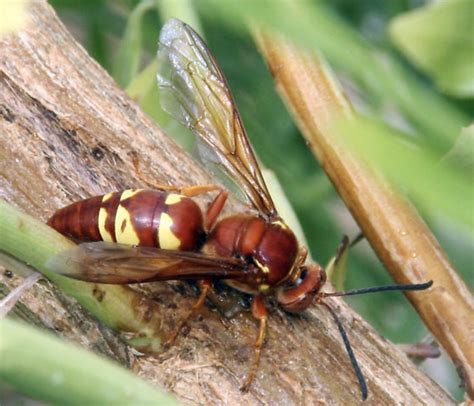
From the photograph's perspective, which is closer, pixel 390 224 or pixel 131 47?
pixel 390 224

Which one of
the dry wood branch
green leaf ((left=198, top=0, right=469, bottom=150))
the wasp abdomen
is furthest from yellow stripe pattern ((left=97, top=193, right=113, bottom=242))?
green leaf ((left=198, top=0, right=469, bottom=150))

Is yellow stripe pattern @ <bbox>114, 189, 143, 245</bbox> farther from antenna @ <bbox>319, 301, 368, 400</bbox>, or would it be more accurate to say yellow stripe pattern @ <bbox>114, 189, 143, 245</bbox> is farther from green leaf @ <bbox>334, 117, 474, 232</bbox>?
green leaf @ <bbox>334, 117, 474, 232</bbox>

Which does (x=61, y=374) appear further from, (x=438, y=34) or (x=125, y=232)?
(x=125, y=232)

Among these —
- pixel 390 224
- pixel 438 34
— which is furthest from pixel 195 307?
pixel 438 34

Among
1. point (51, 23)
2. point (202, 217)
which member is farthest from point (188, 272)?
point (51, 23)

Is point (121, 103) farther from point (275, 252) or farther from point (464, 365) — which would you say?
point (464, 365)

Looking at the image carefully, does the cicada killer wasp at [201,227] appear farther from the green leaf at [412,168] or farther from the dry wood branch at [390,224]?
the green leaf at [412,168]

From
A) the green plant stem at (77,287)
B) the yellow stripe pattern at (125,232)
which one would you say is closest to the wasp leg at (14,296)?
the green plant stem at (77,287)
